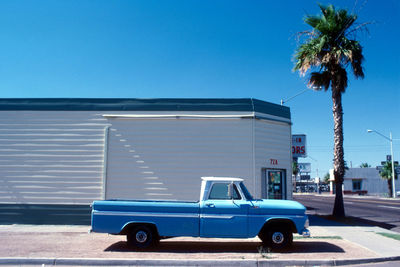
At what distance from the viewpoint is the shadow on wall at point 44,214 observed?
13031 mm

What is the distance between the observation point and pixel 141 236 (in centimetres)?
874

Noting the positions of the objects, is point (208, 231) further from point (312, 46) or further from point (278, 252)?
point (312, 46)

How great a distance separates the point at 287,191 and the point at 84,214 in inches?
Answer: 321

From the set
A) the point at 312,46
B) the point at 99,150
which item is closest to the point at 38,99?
the point at 99,150

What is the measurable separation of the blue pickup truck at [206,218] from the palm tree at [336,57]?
8.91 meters

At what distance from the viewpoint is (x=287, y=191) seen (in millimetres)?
14258

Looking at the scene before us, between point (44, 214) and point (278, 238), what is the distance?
9080 millimetres

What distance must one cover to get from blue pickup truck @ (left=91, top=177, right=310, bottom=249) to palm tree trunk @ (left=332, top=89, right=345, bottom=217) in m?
8.75

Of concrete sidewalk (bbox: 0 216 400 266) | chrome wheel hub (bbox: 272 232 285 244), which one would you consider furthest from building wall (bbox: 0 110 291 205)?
chrome wheel hub (bbox: 272 232 285 244)

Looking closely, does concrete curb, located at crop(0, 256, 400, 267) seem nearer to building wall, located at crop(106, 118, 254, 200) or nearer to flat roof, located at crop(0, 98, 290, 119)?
building wall, located at crop(106, 118, 254, 200)

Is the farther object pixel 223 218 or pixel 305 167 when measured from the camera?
pixel 305 167

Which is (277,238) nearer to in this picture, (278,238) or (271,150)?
(278,238)

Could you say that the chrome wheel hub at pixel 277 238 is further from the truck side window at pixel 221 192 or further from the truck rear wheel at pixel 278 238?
the truck side window at pixel 221 192

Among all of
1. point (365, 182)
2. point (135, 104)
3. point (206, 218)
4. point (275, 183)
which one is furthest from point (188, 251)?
point (365, 182)
